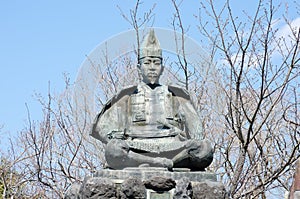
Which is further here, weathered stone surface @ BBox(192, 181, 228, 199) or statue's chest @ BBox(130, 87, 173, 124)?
statue's chest @ BBox(130, 87, 173, 124)

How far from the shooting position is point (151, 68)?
7109mm

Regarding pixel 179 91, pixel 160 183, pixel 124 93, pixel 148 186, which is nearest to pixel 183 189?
pixel 160 183

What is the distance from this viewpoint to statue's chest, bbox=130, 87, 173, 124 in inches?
276

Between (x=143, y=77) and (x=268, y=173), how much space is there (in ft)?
22.8

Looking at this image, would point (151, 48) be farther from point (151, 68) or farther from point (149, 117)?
point (149, 117)

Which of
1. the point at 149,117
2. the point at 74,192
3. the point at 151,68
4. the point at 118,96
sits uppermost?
the point at 151,68

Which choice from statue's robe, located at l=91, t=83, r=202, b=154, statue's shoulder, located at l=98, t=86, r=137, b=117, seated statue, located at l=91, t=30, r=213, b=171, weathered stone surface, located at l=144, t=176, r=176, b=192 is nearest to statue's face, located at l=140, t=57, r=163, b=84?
seated statue, located at l=91, t=30, r=213, b=171

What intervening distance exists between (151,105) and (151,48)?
711 mm

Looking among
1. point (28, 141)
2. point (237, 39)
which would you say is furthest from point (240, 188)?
point (28, 141)

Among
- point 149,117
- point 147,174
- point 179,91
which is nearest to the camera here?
point 147,174

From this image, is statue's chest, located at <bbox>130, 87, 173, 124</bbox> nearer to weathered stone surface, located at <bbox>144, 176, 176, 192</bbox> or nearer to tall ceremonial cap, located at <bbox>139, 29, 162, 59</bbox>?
tall ceremonial cap, located at <bbox>139, 29, 162, 59</bbox>

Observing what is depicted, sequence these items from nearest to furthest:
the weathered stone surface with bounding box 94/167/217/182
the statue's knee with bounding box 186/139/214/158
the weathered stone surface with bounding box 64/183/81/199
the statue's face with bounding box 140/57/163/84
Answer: the weathered stone surface with bounding box 94/167/217/182 → the statue's knee with bounding box 186/139/214/158 → the weathered stone surface with bounding box 64/183/81/199 → the statue's face with bounding box 140/57/163/84

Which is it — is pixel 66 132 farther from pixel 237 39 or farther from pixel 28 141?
pixel 237 39

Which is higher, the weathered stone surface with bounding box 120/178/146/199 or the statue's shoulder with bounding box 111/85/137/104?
the statue's shoulder with bounding box 111/85/137/104
